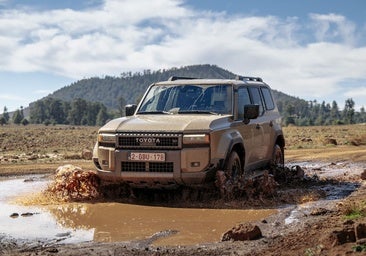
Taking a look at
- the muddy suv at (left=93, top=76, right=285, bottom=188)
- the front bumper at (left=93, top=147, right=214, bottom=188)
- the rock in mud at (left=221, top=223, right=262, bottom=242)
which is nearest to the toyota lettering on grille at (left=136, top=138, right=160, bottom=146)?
the muddy suv at (left=93, top=76, right=285, bottom=188)

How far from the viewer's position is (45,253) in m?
5.62

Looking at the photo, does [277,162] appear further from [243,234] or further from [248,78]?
[243,234]

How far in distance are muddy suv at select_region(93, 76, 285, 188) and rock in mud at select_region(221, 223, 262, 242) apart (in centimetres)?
247

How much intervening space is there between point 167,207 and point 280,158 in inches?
176

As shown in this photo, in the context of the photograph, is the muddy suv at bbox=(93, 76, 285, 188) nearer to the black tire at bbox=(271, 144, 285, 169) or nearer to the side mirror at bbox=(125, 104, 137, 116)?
the side mirror at bbox=(125, 104, 137, 116)

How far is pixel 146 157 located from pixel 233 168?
5.26ft

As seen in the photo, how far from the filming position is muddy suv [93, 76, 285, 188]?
8578mm

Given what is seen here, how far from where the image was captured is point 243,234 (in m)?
6.05

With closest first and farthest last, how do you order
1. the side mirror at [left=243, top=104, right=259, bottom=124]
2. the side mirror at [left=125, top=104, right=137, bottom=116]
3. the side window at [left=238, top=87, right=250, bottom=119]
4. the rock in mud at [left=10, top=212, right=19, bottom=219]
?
the rock in mud at [left=10, top=212, right=19, bottom=219]
the side mirror at [left=243, top=104, right=259, bottom=124]
the side window at [left=238, top=87, right=250, bottom=119]
the side mirror at [left=125, top=104, right=137, bottom=116]

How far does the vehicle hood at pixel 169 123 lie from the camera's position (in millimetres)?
8641

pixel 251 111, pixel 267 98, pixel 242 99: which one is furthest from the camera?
pixel 267 98

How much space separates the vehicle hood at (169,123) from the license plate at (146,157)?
373 millimetres

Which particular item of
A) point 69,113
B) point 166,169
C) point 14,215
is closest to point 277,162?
point 166,169

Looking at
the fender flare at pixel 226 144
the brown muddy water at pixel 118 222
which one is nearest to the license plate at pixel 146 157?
the brown muddy water at pixel 118 222
